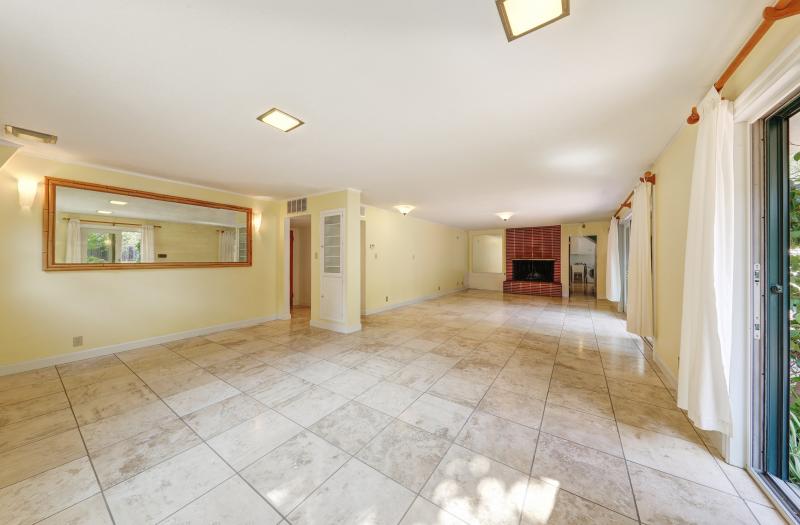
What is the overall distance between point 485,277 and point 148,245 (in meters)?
9.51

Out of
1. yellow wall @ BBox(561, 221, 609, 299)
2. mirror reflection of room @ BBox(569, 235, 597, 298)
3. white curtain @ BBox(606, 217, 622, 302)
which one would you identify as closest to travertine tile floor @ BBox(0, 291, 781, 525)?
white curtain @ BBox(606, 217, 622, 302)

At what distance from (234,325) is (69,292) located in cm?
204

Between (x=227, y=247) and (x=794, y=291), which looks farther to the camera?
(x=227, y=247)

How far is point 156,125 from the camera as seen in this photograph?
2.38 metres

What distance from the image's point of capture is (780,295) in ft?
4.90

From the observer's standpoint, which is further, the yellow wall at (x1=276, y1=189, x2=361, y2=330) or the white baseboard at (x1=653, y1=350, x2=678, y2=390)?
the yellow wall at (x1=276, y1=189, x2=361, y2=330)

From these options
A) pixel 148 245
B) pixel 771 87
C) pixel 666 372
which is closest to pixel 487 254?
pixel 666 372

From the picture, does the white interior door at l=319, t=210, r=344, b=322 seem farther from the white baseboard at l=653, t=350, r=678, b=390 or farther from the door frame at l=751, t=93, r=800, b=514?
the door frame at l=751, t=93, r=800, b=514

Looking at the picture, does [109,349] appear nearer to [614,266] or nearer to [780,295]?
[780,295]

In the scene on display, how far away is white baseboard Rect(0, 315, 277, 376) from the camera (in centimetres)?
299

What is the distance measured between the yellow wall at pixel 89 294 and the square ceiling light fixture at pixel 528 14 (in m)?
4.94

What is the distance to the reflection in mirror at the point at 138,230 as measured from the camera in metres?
3.30

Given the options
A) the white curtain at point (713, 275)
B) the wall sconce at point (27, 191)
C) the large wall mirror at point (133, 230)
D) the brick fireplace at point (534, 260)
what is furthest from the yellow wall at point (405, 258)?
the white curtain at point (713, 275)

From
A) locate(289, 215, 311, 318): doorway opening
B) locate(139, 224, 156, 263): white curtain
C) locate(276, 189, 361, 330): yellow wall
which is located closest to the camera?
locate(139, 224, 156, 263): white curtain
